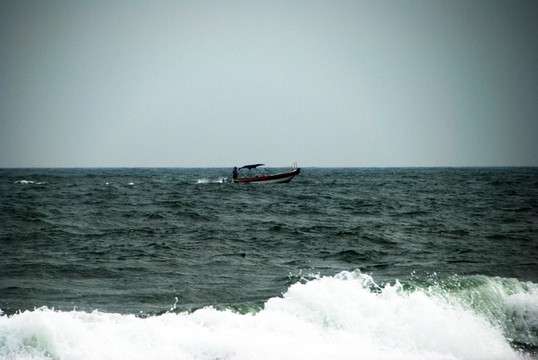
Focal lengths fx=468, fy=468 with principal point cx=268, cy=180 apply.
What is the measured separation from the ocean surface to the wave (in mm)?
23

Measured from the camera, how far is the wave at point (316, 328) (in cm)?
688

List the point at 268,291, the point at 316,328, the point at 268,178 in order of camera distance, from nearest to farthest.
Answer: the point at 316,328
the point at 268,291
the point at 268,178

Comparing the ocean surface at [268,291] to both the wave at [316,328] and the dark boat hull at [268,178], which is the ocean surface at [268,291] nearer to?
the wave at [316,328]

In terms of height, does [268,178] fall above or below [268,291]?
above

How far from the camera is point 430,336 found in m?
7.79

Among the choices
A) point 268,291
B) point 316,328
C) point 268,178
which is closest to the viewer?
point 316,328

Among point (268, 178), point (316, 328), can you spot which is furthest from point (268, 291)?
point (268, 178)

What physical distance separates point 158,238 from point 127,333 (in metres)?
9.38

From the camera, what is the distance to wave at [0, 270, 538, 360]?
271 inches

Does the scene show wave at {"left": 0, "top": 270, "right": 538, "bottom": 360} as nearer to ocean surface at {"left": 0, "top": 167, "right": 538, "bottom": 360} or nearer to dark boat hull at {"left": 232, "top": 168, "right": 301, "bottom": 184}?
ocean surface at {"left": 0, "top": 167, "right": 538, "bottom": 360}

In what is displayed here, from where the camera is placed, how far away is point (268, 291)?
32.6ft

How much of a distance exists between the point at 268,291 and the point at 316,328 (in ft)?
7.44

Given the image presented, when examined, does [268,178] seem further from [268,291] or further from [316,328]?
[316,328]

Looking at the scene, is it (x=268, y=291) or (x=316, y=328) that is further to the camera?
(x=268, y=291)
